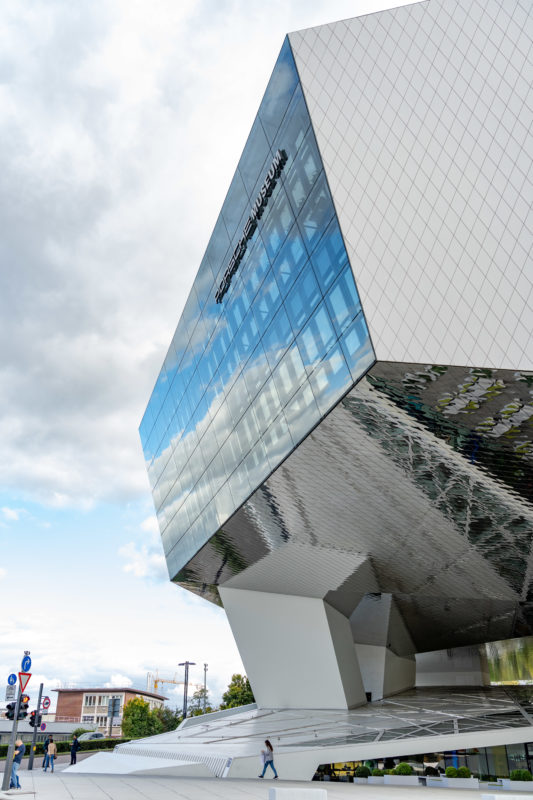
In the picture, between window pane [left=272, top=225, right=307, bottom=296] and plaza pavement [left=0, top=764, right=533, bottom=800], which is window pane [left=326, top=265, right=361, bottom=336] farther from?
plaza pavement [left=0, top=764, right=533, bottom=800]

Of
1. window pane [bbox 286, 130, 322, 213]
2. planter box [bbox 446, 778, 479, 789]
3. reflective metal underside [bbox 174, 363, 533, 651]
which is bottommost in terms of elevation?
planter box [bbox 446, 778, 479, 789]

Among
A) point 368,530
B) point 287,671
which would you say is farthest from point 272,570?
point 368,530

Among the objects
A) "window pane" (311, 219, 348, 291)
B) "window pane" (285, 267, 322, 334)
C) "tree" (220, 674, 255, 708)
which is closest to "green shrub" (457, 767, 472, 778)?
"window pane" (285, 267, 322, 334)

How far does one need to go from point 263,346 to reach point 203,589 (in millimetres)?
21568

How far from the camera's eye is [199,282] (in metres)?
25.2

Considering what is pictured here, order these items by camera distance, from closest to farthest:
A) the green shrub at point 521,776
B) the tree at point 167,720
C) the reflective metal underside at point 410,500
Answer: the green shrub at point 521,776, the reflective metal underside at point 410,500, the tree at point 167,720

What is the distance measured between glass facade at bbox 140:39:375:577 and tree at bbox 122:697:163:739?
133 feet

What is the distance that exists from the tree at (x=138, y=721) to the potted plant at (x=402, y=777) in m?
52.2

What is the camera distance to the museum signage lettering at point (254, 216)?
56.9 ft

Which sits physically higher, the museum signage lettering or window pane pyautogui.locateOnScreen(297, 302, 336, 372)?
the museum signage lettering

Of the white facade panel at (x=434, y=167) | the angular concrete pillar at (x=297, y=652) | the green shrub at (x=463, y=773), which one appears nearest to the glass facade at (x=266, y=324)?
the white facade panel at (x=434, y=167)

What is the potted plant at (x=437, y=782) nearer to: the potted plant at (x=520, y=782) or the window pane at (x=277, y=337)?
the potted plant at (x=520, y=782)

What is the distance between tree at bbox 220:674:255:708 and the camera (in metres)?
59.6

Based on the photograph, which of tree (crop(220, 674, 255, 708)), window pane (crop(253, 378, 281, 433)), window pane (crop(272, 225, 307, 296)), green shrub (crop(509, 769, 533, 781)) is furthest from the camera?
tree (crop(220, 674, 255, 708))
